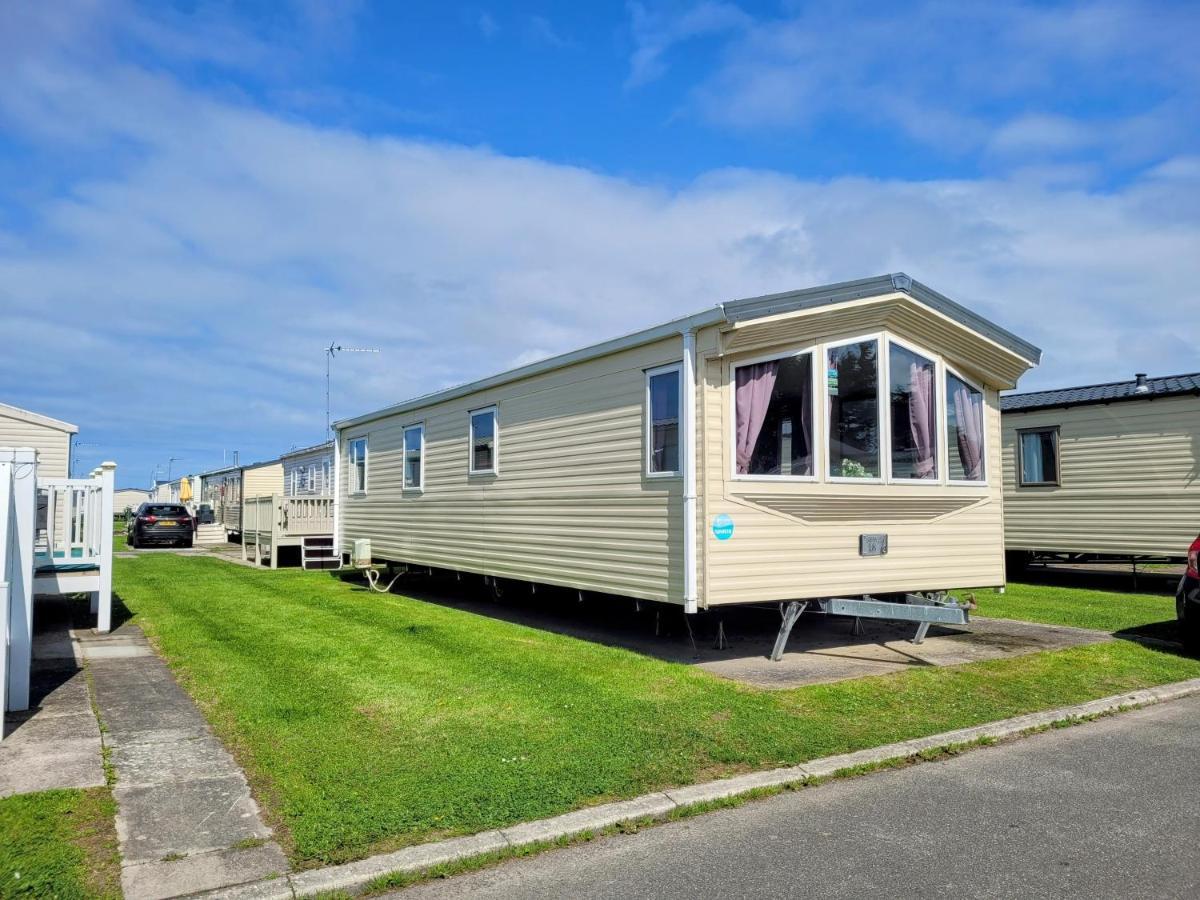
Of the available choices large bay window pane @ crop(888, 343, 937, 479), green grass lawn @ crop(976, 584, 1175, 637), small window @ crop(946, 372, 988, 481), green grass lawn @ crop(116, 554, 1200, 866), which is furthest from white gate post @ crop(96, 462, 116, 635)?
green grass lawn @ crop(976, 584, 1175, 637)

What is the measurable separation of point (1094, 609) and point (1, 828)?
12.3m

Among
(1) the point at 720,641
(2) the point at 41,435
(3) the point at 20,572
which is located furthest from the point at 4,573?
(2) the point at 41,435

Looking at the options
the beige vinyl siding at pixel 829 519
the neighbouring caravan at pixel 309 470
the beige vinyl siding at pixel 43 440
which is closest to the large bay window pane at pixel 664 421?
the beige vinyl siding at pixel 829 519

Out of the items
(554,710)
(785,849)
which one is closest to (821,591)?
(554,710)

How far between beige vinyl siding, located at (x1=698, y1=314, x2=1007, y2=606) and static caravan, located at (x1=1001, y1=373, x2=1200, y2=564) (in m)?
6.07

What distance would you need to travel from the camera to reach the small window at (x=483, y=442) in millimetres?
10992

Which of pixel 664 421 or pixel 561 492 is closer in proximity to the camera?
pixel 664 421

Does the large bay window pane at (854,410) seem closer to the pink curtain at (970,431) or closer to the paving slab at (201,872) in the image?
the pink curtain at (970,431)

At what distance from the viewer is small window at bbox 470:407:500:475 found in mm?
10992

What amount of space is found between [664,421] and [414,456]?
Answer: 247 inches

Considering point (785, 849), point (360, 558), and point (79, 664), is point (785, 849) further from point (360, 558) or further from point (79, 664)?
point (360, 558)

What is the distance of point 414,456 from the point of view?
13.4 meters

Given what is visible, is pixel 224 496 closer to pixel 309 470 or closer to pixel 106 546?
pixel 309 470

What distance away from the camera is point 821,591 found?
8.24 metres
